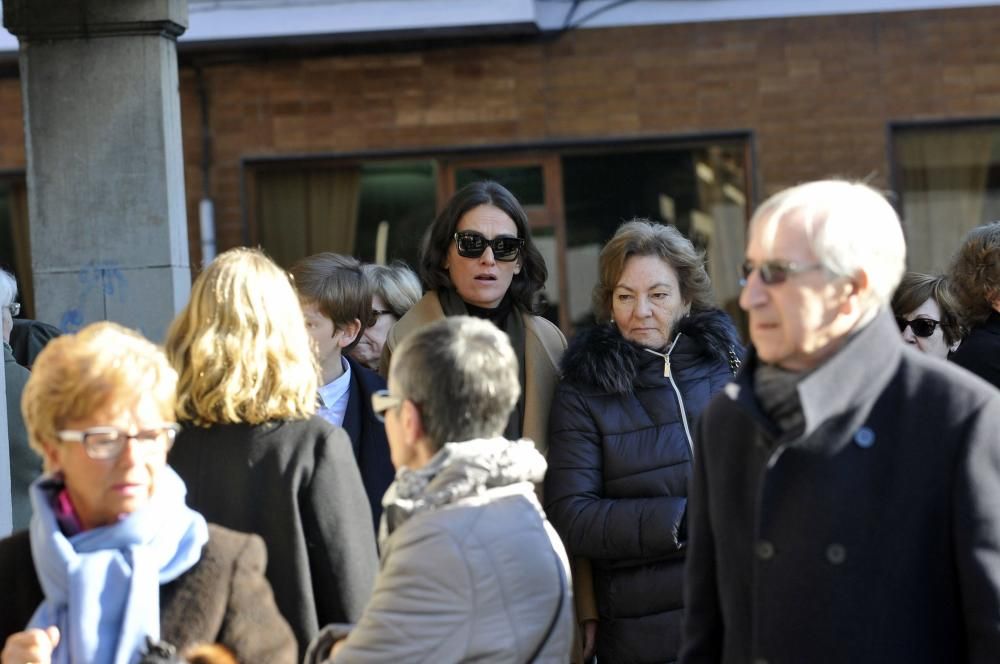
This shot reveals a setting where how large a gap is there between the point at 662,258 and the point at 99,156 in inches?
114

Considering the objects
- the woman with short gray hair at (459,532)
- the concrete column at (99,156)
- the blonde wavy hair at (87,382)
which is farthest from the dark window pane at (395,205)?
the blonde wavy hair at (87,382)

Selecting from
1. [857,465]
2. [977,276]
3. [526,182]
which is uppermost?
[526,182]

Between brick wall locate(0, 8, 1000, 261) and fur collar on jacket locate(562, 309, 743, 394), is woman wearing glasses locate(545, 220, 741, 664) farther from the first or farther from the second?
brick wall locate(0, 8, 1000, 261)

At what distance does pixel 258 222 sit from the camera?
10.4 meters

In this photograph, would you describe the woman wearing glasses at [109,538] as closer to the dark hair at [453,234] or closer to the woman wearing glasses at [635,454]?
the woman wearing glasses at [635,454]

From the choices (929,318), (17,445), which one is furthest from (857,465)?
(17,445)

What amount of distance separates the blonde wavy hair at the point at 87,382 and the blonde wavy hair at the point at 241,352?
1.83ft

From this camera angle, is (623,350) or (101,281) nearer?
(623,350)

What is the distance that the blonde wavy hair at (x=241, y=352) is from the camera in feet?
11.1

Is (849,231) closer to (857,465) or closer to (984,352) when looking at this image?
(857,465)

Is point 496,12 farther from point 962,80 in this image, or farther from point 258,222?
point 962,80

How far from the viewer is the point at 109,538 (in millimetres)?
2725

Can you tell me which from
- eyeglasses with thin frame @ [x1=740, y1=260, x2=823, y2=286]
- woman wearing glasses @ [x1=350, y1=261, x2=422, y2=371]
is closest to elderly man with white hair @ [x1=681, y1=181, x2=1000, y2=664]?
eyeglasses with thin frame @ [x1=740, y1=260, x2=823, y2=286]

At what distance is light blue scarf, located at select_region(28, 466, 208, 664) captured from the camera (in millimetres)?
2682
